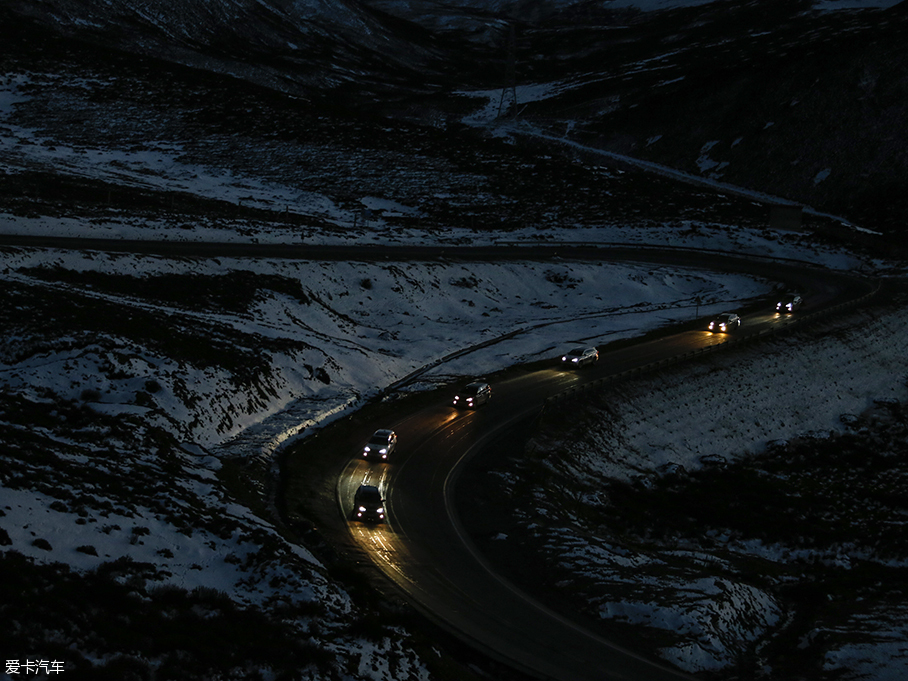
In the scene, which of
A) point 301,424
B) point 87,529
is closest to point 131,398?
point 301,424

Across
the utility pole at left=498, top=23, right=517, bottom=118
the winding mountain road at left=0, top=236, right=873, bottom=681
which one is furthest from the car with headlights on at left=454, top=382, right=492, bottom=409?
the utility pole at left=498, top=23, right=517, bottom=118

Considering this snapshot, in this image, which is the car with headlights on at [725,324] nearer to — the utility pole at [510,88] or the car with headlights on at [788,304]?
the car with headlights on at [788,304]

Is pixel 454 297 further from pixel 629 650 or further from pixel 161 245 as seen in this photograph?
pixel 629 650

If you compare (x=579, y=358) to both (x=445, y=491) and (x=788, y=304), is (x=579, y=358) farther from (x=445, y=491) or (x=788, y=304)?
(x=788, y=304)

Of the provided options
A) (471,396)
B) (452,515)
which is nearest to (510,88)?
(471,396)

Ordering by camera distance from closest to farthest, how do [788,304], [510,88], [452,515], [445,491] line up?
[452,515] → [445,491] → [788,304] → [510,88]

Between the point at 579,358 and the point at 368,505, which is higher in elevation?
the point at 579,358

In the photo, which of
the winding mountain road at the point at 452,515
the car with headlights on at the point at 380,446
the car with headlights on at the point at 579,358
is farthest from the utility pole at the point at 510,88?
the car with headlights on at the point at 380,446

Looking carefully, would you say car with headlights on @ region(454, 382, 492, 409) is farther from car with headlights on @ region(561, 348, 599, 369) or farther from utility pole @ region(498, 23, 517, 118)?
utility pole @ region(498, 23, 517, 118)
